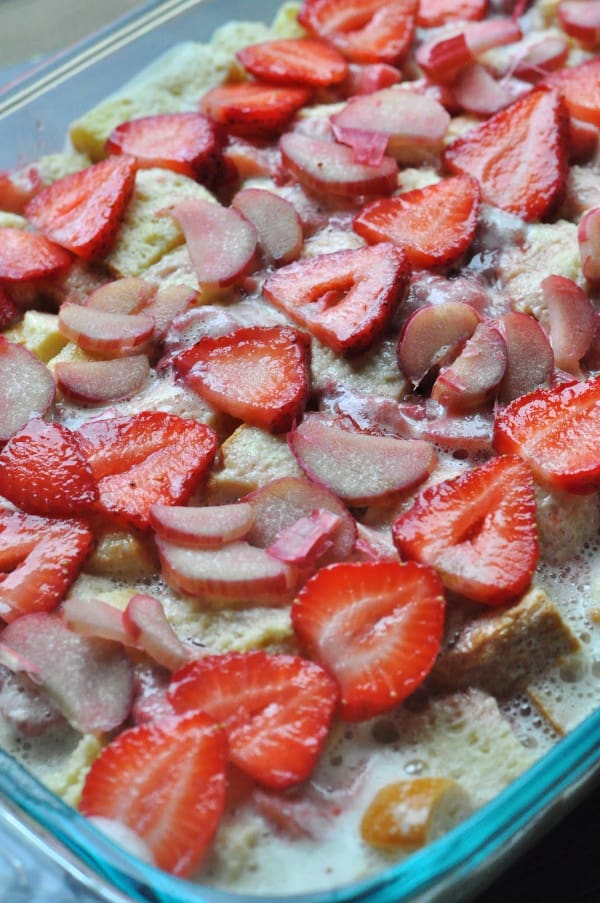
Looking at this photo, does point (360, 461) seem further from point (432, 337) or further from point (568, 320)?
point (568, 320)

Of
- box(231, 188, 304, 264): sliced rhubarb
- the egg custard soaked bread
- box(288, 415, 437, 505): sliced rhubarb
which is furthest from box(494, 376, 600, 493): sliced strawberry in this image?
box(231, 188, 304, 264): sliced rhubarb

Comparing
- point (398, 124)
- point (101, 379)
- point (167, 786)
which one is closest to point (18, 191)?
point (101, 379)

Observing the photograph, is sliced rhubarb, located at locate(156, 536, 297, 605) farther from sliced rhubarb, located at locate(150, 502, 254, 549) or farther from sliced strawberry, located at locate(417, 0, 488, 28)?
sliced strawberry, located at locate(417, 0, 488, 28)

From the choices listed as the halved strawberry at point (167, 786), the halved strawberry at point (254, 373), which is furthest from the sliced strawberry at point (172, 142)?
the halved strawberry at point (167, 786)

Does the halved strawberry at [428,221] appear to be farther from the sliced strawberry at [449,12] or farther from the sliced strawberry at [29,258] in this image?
the sliced strawberry at [449,12]

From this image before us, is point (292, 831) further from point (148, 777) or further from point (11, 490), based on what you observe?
point (11, 490)
